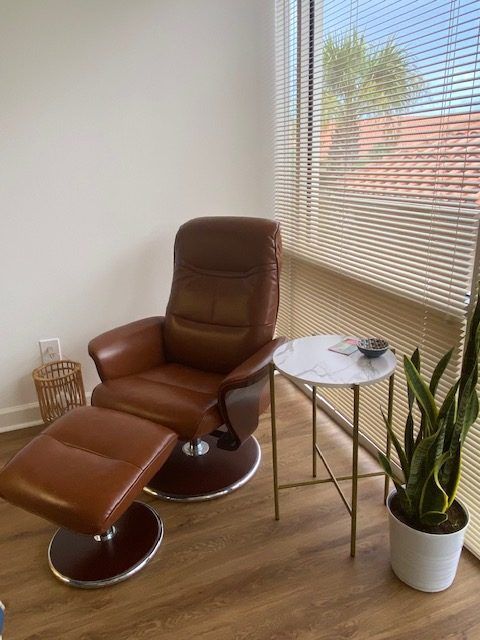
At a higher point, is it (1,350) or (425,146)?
(425,146)

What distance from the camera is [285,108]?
8.75ft

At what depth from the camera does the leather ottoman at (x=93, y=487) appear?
4.84ft

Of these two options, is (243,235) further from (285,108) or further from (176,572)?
(176,572)

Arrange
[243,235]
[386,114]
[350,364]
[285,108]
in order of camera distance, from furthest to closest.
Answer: [285,108] < [243,235] < [386,114] < [350,364]

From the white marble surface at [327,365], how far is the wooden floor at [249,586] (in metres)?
0.70

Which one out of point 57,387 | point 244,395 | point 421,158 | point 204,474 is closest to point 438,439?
point 244,395

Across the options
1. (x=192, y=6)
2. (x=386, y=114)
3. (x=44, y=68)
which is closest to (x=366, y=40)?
(x=386, y=114)

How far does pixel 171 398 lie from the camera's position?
6.46 feet

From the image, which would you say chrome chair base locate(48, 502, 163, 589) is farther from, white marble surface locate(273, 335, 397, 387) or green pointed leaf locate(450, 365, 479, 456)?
green pointed leaf locate(450, 365, 479, 456)

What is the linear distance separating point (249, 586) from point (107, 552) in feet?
1.79

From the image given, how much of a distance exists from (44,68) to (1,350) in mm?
1491

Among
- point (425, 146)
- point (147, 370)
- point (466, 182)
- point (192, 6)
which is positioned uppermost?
point (192, 6)

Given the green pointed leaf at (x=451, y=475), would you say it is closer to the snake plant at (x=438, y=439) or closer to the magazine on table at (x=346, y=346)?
the snake plant at (x=438, y=439)

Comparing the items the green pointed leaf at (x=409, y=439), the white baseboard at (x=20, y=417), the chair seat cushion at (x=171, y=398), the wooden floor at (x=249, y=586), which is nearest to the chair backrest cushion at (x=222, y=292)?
the chair seat cushion at (x=171, y=398)
